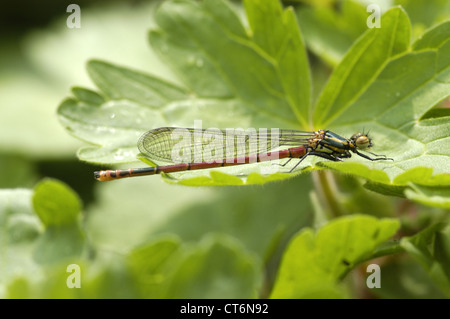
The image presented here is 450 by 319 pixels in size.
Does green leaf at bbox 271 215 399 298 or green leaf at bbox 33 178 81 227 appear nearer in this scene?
green leaf at bbox 271 215 399 298

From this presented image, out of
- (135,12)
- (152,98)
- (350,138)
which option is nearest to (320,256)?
(350,138)


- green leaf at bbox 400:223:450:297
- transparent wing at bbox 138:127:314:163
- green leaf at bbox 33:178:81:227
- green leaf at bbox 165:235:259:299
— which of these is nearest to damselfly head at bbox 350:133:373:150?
transparent wing at bbox 138:127:314:163

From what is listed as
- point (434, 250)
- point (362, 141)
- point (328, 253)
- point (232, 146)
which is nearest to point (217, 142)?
point (232, 146)

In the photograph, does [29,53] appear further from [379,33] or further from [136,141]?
[379,33]

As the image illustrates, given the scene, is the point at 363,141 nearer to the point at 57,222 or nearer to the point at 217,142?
the point at 217,142

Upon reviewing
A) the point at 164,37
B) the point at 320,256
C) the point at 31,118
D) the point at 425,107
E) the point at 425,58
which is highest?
the point at 31,118

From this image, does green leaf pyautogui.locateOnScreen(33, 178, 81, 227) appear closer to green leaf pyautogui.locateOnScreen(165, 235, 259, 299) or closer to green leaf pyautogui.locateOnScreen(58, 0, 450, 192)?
green leaf pyautogui.locateOnScreen(58, 0, 450, 192)
